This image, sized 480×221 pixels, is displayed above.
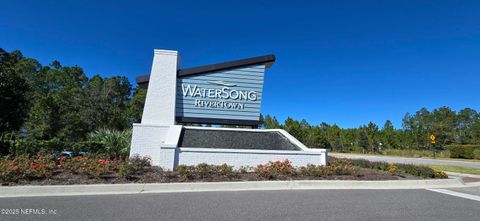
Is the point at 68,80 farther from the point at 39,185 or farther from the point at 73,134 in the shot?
the point at 39,185

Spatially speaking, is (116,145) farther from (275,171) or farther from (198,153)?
(275,171)

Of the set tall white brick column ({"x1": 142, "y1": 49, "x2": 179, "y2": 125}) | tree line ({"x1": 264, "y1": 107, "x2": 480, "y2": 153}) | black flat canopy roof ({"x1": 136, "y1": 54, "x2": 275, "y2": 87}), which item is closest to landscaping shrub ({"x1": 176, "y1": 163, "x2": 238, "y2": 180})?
tall white brick column ({"x1": 142, "y1": 49, "x2": 179, "y2": 125})

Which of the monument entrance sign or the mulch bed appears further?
the monument entrance sign

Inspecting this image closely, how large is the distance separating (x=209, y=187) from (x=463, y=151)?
35.3 m

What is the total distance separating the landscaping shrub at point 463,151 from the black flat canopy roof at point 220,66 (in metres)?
29.1

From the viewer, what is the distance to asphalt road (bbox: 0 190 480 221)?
15.6 ft

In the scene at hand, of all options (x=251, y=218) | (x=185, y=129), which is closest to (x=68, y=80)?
(x=185, y=129)

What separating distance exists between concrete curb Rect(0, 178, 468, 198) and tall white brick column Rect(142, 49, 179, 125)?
634cm

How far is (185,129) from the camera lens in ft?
43.1

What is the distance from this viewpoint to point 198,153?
9898 millimetres

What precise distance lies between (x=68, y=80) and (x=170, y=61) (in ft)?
154

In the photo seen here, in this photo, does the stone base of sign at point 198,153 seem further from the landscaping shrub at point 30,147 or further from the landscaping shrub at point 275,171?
Answer: the landscaping shrub at point 30,147

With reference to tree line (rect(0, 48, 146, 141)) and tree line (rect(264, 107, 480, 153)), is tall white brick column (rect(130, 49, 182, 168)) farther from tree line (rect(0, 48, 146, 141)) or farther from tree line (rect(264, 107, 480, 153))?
tree line (rect(264, 107, 480, 153))

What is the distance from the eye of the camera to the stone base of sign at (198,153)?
31.3 ft
